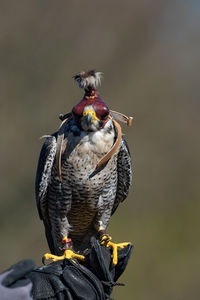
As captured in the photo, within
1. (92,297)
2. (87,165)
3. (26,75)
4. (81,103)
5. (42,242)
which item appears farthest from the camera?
(26,75)

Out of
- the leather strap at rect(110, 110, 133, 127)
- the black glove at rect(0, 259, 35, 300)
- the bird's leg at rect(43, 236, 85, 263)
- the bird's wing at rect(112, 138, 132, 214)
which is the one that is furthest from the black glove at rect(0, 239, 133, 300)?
the leather strap at rect(110, 110, 133, 127)

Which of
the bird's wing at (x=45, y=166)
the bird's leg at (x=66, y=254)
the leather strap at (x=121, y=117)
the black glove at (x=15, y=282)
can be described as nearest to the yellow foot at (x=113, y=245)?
the bird's leg at (x=66, y=254)

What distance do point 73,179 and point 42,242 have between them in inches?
215

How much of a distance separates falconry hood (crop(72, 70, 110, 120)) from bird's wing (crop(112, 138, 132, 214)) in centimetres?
40

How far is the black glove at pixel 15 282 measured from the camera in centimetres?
180

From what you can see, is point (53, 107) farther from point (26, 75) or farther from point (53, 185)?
point (53, 185)

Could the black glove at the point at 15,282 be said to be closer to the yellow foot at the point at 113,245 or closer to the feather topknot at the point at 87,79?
the yellow foot at the point at 113,245

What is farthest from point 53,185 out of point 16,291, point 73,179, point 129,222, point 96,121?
point 129,222

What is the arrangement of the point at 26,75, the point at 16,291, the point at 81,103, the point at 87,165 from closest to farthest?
the point at 16,291 < the point at 81,103 < the point at 87,165 < the point at 26,75

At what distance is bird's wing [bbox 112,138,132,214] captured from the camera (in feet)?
10.0

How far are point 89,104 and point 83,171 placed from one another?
41 cm

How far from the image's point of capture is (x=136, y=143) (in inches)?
363

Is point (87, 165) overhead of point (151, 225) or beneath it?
overhead

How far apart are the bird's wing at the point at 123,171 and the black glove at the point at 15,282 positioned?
1.32 meters
